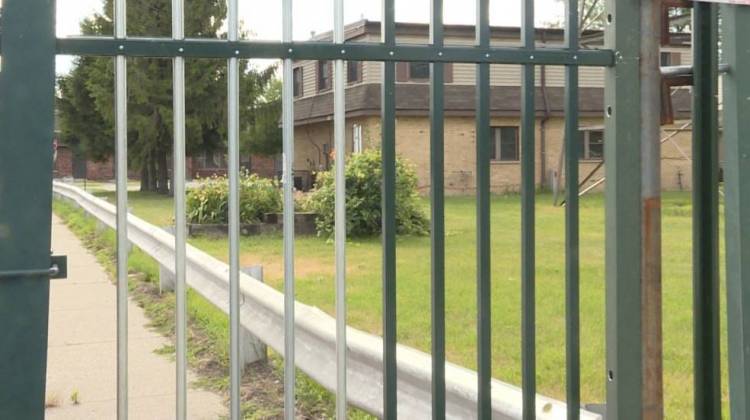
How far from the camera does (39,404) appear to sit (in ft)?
7.69

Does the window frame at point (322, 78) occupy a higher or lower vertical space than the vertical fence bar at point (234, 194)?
higher

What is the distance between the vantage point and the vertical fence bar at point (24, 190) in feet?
7.50

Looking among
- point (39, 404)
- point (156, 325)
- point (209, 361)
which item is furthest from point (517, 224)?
point (39, 404)

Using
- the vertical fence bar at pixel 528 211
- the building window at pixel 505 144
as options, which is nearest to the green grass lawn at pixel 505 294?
the vertical fence bar at pixel 528 211

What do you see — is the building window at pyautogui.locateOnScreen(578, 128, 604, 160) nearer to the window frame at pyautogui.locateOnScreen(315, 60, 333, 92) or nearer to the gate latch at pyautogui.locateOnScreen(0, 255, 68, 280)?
the window frame at pyautogui.locateOnScreen(315, 60, 333, 92)

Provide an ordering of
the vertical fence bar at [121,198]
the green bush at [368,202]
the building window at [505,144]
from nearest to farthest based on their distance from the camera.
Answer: the vertical fence bar at [121,198] < the green bush at [368,202] < the building window at [505,144]

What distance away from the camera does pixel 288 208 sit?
2576mm

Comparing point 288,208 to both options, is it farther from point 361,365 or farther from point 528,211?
point 361,365

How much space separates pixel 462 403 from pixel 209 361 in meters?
2.89

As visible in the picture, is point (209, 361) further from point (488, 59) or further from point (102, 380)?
point (488, 59)

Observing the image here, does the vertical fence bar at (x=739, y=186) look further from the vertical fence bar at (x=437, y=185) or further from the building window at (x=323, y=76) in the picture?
the building window at (x=323, y=76)

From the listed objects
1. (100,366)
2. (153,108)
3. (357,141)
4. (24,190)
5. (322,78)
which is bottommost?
(100,366)

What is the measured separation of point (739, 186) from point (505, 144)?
2677 centimetres

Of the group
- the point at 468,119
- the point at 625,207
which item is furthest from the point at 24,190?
the point at 468,119
